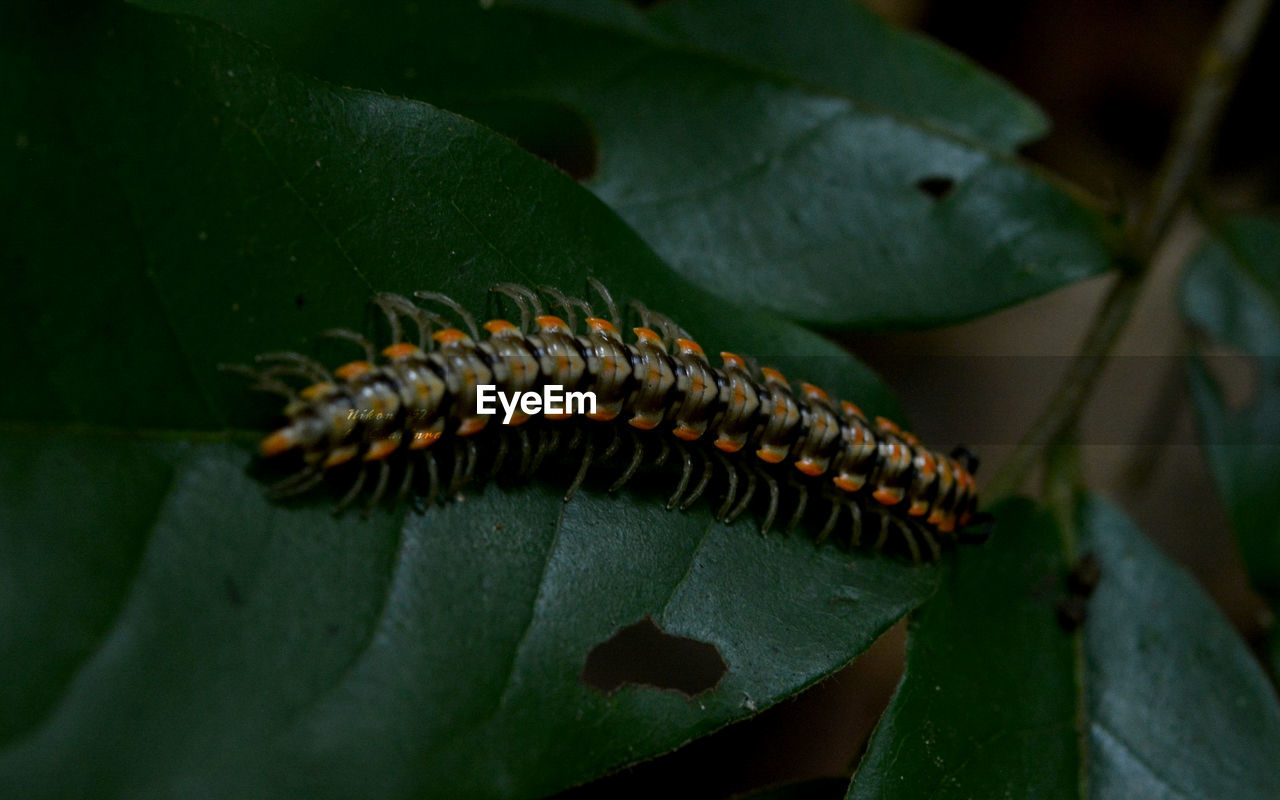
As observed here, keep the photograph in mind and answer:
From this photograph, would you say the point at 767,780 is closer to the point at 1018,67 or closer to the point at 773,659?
the point at 773,659

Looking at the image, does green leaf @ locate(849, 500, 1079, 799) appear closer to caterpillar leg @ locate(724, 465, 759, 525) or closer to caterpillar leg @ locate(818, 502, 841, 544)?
caterpillar leg @ locate(818, 502, 841, 544)

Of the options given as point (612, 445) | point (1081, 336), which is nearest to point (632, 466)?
point (612, 445)

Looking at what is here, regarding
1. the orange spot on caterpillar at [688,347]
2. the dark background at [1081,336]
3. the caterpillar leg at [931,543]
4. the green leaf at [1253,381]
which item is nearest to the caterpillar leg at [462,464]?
the orange spot on caterpillar at [688,347]

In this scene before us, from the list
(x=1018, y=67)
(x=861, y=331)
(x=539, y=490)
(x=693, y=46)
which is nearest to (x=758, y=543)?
(x=539, y=490)

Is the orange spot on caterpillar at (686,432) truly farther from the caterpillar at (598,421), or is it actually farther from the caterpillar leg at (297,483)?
the caterpillar leg at (297,483)

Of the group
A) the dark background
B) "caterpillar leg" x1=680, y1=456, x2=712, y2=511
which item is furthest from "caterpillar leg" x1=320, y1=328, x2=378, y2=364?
the dark background

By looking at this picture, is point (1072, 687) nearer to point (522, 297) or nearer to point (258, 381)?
point (522, 297)

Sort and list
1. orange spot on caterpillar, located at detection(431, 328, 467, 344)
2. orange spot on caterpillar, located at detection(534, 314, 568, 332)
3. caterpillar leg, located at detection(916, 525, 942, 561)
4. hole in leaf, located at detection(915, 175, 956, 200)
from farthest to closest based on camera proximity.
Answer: hole in leaf, located at detection(915, 175, 956, 200) < caterpillar leg, located at detection(916, 525, 942, 561) < orange spot on caterpillar, located at detection(534, 314, 568, 332) < orange spot on caterpillar, located at detection(431, 328, 467, 344)
